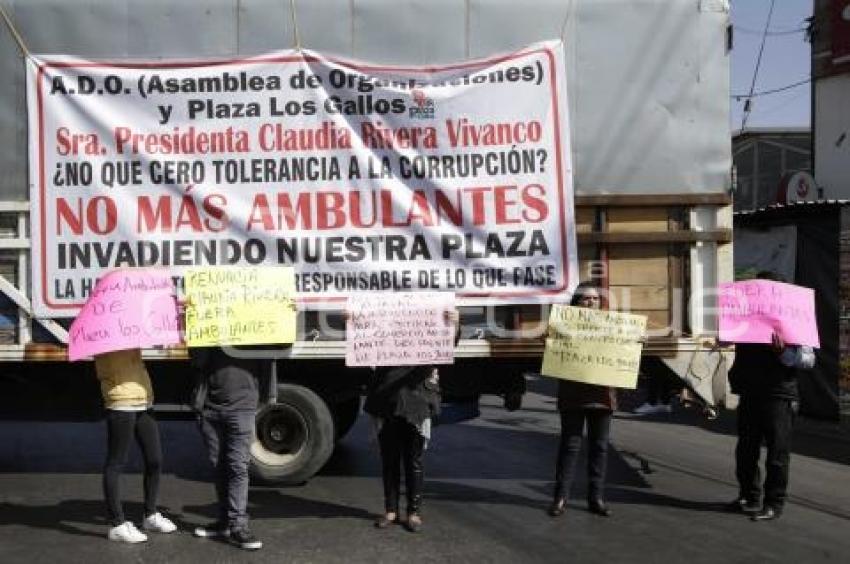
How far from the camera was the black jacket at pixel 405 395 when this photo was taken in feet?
19.3

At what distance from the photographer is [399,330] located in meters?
5.99

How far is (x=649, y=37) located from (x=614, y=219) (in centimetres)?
128

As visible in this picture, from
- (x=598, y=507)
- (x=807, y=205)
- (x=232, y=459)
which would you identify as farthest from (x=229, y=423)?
(x=807, y=205)

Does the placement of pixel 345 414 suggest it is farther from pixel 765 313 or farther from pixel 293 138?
pixel 765 313

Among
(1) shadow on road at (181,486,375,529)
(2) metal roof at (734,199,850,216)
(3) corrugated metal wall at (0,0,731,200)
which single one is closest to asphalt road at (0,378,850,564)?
(1) shadow on road at (181,486,375,529)

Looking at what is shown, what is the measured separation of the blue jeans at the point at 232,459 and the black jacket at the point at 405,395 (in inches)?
32.5

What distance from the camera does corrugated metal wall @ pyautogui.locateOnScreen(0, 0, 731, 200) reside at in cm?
656

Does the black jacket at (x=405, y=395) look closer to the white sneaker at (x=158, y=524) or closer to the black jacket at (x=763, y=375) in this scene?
the white sneaker at (x=158, y=524)

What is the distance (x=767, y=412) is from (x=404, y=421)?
2485 mm

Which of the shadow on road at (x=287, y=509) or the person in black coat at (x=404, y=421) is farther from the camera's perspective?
the shadow on road at (x=287, y=509)

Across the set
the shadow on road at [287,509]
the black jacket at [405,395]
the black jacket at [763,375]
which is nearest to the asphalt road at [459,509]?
the shadow on road at [287,509]

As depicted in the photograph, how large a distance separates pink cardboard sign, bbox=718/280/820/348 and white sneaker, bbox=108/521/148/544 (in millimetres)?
3967

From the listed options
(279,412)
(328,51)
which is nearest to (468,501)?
(279,412)

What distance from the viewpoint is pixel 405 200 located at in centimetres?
657
